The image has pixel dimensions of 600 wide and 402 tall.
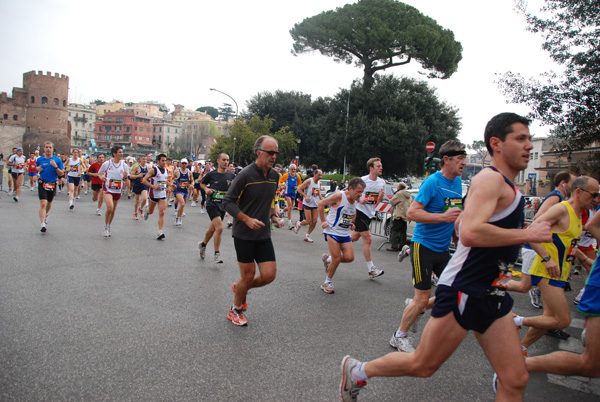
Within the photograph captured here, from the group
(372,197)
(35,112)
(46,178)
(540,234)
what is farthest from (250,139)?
(35,112)

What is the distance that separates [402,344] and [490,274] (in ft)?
6.38

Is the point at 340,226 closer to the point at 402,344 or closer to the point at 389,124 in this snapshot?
the point at 402,344

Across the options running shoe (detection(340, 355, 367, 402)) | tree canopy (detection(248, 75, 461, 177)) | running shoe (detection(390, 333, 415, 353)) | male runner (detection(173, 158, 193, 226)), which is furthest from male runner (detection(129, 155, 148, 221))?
tree canopy (detection(248, 75, 461, 177))

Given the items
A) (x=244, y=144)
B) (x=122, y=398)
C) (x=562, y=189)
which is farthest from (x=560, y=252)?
(x=244, y=144)

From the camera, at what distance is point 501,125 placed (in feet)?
8.48

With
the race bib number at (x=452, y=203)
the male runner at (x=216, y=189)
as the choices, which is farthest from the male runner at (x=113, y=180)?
the race bib number at (x=452, y=203)

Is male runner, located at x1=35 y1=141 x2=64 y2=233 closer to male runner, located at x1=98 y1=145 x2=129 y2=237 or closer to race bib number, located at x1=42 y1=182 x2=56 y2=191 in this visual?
race bib number, located at x1=42 y1=182 x2=56 y2=191

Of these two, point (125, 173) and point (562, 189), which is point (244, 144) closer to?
point (125, 173)

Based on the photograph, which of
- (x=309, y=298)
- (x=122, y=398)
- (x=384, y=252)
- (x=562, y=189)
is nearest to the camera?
(x=122, y=398)

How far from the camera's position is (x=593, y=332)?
3.12 m

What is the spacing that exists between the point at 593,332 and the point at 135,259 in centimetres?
697

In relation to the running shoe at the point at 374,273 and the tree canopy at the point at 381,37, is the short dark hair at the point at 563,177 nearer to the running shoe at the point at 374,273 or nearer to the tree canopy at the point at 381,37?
the running shoe at the point at 374,273

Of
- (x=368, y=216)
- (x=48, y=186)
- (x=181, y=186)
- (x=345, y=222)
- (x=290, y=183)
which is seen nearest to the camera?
(x=345, y=222)

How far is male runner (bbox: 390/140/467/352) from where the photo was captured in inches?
171
